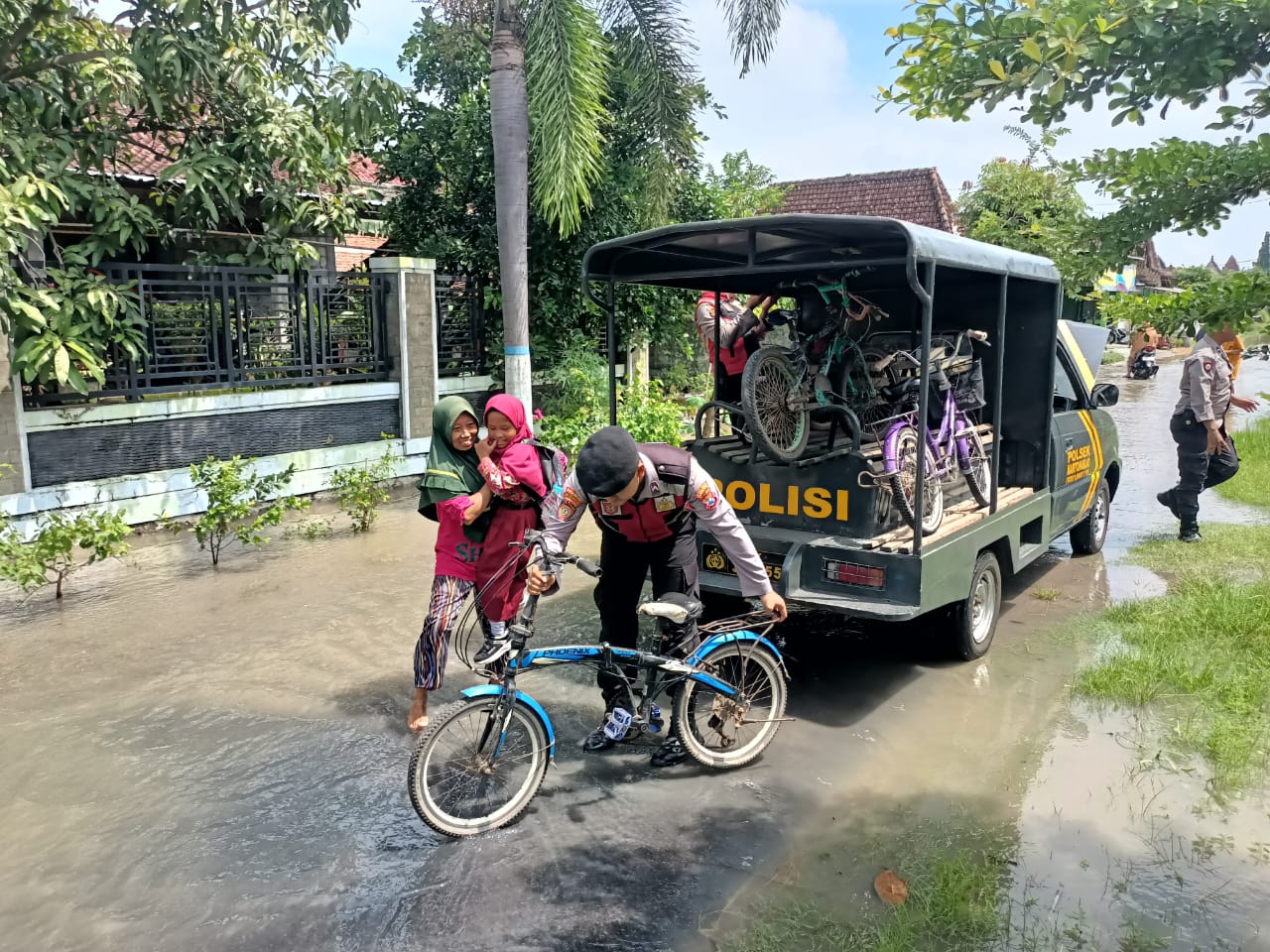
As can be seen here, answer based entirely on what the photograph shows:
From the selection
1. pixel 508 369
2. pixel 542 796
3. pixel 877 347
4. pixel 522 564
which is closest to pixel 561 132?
pixel 508 369

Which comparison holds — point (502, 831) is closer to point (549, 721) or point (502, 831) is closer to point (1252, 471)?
point (549, 721)

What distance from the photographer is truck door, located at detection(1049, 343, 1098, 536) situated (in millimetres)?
6293

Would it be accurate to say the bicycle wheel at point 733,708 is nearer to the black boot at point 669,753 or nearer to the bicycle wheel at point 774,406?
the black boot at point 669,753

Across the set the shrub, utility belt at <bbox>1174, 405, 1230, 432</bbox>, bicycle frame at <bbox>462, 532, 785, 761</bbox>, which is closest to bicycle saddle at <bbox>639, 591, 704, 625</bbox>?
bicycle frame at <bbox>462, 532, 785, 761</bbox>

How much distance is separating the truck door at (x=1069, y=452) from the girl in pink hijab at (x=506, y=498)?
151 inches

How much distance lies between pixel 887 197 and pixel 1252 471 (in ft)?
55.3

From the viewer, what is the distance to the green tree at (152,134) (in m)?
6.79

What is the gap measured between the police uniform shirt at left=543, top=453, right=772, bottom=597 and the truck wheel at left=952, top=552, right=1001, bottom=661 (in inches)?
69.1

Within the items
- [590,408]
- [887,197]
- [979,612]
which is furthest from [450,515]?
[887,197]

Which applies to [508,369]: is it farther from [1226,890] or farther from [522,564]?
[1226,890]

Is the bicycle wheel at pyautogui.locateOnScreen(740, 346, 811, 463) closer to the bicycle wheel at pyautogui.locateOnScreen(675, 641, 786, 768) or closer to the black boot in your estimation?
the bicycle wheel at pyautogui.locateOnScreen(675, 641, 786, 768)

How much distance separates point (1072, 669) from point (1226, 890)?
203 centimetres

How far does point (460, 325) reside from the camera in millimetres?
10742

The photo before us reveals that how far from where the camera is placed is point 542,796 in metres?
3.78
